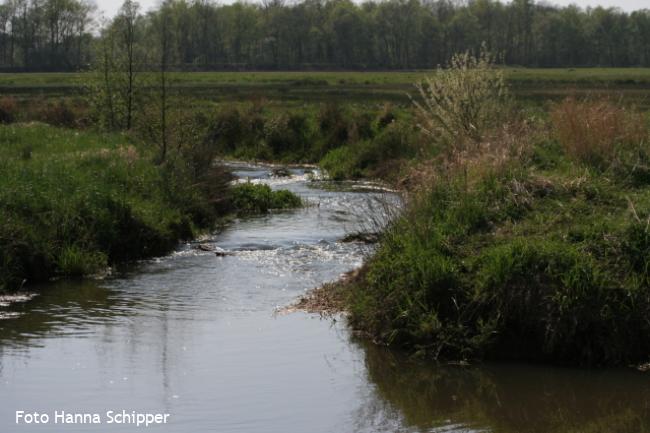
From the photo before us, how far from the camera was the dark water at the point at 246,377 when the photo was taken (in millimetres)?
11398

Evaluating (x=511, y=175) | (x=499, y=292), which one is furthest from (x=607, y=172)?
(x=499, y=292)

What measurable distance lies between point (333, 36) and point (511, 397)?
15542 cm

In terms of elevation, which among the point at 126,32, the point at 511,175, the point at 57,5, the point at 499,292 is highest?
the point at 57,5

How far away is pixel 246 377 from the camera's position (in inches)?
500

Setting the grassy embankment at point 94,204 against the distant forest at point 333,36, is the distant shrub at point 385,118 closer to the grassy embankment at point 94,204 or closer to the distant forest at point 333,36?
the grassy embankment at point 94,204

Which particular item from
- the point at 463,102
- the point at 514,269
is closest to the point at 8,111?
the point at 463,102

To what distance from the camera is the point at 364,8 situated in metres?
198

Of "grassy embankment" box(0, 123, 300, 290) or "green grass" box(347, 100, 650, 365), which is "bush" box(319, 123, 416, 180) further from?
"green grass" box(347, 100, 650, 365)

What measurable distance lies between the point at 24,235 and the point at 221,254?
4346mm

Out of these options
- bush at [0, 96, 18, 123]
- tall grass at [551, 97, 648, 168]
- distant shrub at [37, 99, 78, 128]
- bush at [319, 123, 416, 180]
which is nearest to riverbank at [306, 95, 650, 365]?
tall grass at [551, 97, 648, 168]

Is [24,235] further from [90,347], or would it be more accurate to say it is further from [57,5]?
[57,5]

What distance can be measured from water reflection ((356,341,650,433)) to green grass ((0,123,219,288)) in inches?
282

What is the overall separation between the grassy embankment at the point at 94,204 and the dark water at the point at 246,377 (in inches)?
36.8

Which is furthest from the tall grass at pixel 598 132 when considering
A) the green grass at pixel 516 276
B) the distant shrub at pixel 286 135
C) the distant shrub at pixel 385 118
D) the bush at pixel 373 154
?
the distant shrub at pixel 286 135
